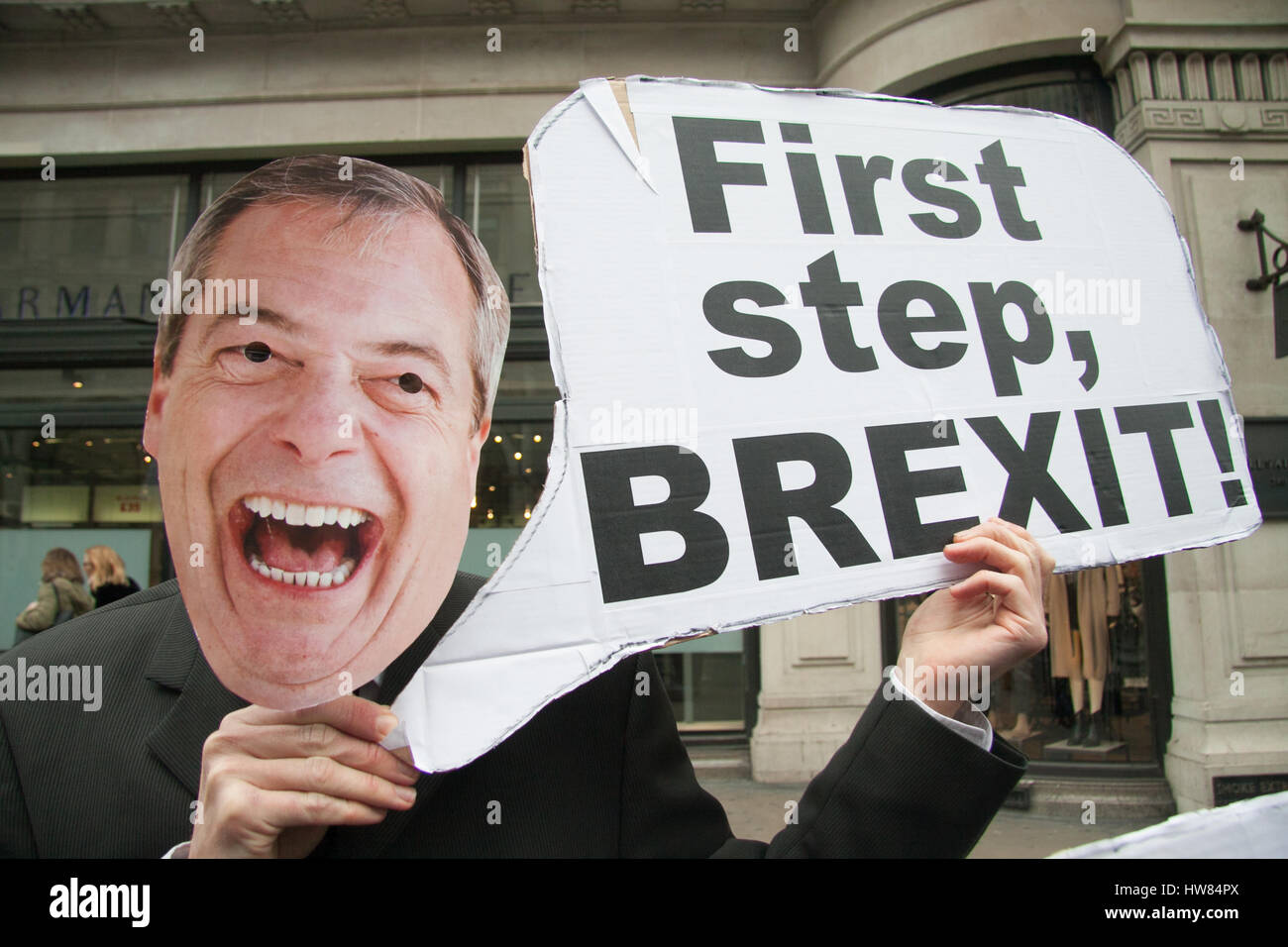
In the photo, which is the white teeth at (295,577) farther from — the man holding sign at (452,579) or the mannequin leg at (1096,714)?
the mannequin leg at (1096,714)

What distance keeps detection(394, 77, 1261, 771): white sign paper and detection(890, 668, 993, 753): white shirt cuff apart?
0.17 metres

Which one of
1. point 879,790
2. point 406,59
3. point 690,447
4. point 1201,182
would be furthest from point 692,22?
point 879,790

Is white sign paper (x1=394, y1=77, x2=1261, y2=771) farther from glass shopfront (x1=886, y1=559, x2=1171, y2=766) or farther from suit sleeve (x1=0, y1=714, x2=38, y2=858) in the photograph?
glass shopfront (x1=886, y1=559, x2=1171, y2=766)

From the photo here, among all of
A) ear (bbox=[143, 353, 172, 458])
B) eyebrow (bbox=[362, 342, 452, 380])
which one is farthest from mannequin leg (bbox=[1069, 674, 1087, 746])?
ear (bbox=[143, 353, 172, 458])

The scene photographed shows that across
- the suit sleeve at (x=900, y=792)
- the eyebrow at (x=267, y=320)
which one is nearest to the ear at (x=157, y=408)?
the eyebrow at (x=267, y=320)

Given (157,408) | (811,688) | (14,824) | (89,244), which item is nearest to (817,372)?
(157,408)

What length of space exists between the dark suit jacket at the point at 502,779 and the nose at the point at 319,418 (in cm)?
42

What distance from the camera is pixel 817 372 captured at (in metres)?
1.46

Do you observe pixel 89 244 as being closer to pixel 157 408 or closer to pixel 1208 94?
pixel 157 408

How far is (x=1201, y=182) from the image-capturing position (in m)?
5.43

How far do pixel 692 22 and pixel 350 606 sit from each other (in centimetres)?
674

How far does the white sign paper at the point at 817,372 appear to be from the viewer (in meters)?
1.26

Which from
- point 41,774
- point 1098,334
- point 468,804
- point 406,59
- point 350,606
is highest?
point 406,59
